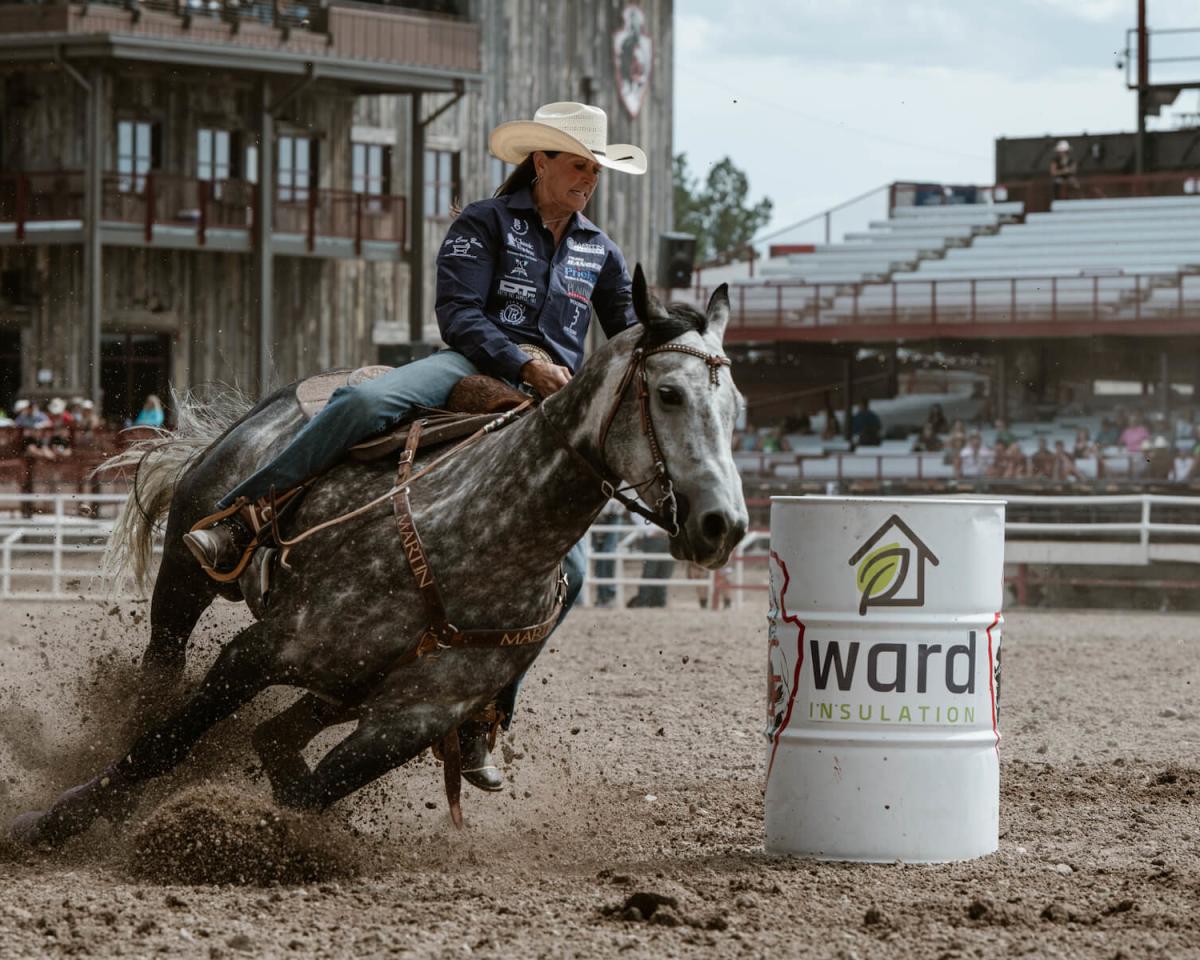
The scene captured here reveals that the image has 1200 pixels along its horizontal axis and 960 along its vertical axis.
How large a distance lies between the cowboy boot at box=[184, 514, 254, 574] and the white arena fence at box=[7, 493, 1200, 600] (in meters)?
10.4

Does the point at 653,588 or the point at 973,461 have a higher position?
the point at 973,461

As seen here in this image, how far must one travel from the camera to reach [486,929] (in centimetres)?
439

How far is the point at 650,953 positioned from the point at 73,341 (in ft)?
74.5

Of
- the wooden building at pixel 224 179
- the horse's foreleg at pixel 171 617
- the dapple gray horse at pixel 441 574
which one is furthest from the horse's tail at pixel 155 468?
the wooden building at pixel 224 179

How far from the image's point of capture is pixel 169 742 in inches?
202

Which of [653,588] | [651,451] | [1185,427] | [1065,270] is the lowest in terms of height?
[653,588]

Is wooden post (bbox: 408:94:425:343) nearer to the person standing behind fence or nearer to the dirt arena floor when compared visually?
the person standing behind fence

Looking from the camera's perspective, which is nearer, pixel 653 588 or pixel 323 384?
pixel 323 384

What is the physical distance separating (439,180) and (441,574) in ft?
81.5

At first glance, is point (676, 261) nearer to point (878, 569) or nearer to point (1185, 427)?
point (1185, 427)

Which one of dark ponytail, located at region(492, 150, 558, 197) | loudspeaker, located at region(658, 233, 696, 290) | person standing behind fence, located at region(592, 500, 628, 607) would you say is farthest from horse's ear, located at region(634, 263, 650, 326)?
loudspeaker, located at region(658, 233, 696, 290)

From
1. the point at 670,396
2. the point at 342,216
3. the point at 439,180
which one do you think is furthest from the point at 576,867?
the point at 439,180

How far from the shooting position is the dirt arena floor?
432cm

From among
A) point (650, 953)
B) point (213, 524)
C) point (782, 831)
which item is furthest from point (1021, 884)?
point (213, 524)
